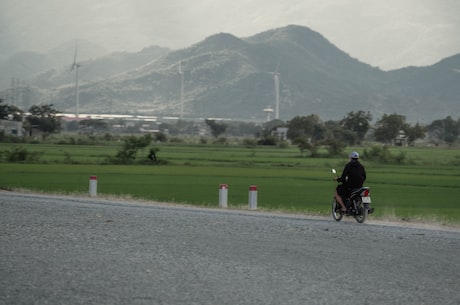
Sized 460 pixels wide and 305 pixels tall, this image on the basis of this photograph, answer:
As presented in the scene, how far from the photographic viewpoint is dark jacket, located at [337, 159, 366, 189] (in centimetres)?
2191

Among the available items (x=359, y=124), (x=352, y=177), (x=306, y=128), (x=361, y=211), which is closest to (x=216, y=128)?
(x=306, y=128)

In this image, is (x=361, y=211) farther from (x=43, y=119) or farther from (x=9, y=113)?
(x=9, y=113)

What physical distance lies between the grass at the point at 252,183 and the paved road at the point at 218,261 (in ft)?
26.1

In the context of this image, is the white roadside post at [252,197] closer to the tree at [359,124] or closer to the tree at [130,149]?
the tree at [130,149]

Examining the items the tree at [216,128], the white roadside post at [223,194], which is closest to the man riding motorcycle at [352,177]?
the white roadside post at [223,194]

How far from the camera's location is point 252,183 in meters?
50.3

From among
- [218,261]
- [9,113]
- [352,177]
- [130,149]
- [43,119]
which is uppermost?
[9,113]

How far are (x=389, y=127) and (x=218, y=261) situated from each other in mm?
148099

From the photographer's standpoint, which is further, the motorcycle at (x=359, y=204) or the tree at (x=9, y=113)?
the tree at (x=9, y=113)

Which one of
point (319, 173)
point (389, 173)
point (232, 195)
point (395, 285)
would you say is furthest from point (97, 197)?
point (389, 173)

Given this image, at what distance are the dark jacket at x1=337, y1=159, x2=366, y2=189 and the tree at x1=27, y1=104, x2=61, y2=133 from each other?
460 ft

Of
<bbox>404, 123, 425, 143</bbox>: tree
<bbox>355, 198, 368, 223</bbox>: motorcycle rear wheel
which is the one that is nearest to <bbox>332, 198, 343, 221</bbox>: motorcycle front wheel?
<bbox>355, 198, 368, 223</bbox>: motorcycle rear wheel

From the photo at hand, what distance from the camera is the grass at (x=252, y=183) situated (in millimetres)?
34719

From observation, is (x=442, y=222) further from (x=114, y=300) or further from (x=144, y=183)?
(x=144, y=183)
